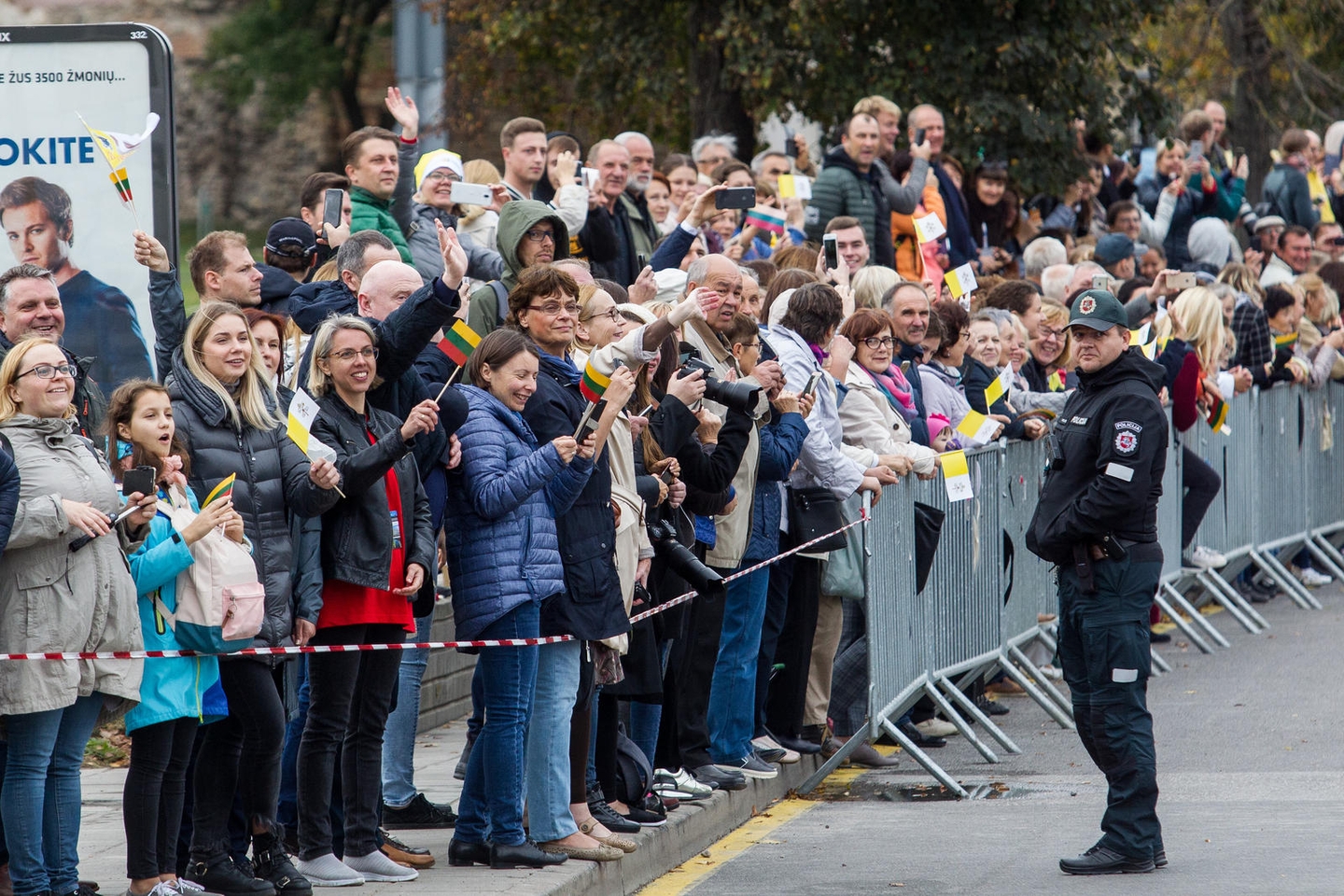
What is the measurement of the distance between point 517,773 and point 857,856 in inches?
68.3

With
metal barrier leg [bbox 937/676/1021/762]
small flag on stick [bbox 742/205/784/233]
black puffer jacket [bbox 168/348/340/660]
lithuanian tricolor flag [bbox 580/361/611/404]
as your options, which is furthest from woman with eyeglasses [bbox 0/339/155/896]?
small flag on stick [bbox 742/205/784/233]

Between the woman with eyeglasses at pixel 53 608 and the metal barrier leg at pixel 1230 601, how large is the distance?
9.63 m

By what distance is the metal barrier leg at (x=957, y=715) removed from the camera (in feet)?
32.4

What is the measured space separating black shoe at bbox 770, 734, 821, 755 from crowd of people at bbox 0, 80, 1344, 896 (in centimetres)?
2

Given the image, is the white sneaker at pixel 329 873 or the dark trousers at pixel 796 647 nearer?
the white sneaker at pixel 329 873

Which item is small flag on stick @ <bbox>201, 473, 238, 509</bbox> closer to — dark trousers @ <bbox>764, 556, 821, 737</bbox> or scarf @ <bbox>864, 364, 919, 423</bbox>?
dark trousers @ <bbox>764, 556, 821, 737</bbox>

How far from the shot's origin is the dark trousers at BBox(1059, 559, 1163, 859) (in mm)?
7699

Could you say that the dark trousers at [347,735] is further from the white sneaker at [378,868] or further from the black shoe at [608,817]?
the black shoe at [608,817]

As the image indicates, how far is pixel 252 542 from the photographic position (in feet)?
21.0

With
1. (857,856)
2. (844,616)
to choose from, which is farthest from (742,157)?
(857,856)

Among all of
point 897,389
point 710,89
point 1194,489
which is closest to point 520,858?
point 897,389

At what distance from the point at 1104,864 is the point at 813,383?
2.56 meters

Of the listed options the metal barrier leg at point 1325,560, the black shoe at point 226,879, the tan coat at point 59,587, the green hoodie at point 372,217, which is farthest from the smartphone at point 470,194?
the metal barrier leg at point 1325,560

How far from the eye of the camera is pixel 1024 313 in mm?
12164
